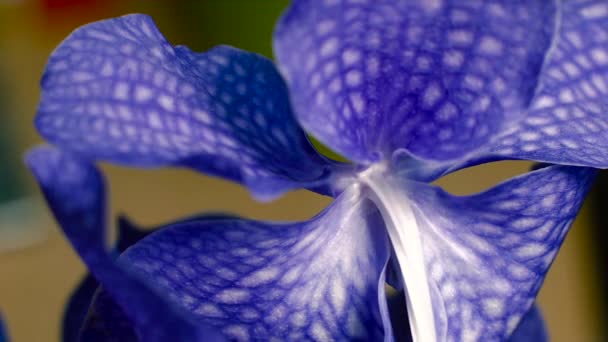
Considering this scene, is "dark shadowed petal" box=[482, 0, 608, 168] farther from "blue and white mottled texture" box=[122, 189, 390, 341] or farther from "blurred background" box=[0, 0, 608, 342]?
"blurred background" box=[0, 0, 608, 342]

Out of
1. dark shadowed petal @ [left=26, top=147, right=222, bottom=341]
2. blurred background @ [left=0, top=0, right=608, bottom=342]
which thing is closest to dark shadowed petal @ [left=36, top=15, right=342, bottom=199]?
dark shadowed petal @ [left=26, top=147, right=222, bottom=341]

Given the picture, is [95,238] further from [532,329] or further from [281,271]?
[532,329]

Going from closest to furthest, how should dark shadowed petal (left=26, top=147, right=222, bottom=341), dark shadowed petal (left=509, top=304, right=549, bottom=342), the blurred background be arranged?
1. dark shadowed petal (left=26, top=147, right=222, bottom=341)
2. dark shadowed petal (left=509, top=304, right=549, bottom=342)
3. the blurred background

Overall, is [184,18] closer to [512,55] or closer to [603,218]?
[603,218]

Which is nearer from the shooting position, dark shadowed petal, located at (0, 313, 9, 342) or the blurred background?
dark shadowed petal, located at (0, 313, 9, 342)

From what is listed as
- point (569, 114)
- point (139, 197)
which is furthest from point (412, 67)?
point (139, 197)

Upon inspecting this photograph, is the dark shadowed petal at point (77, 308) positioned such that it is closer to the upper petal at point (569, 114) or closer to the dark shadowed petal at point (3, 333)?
the dark shadowed petal at point (3, 333)

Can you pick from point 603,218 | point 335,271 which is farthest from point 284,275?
point 603,218
